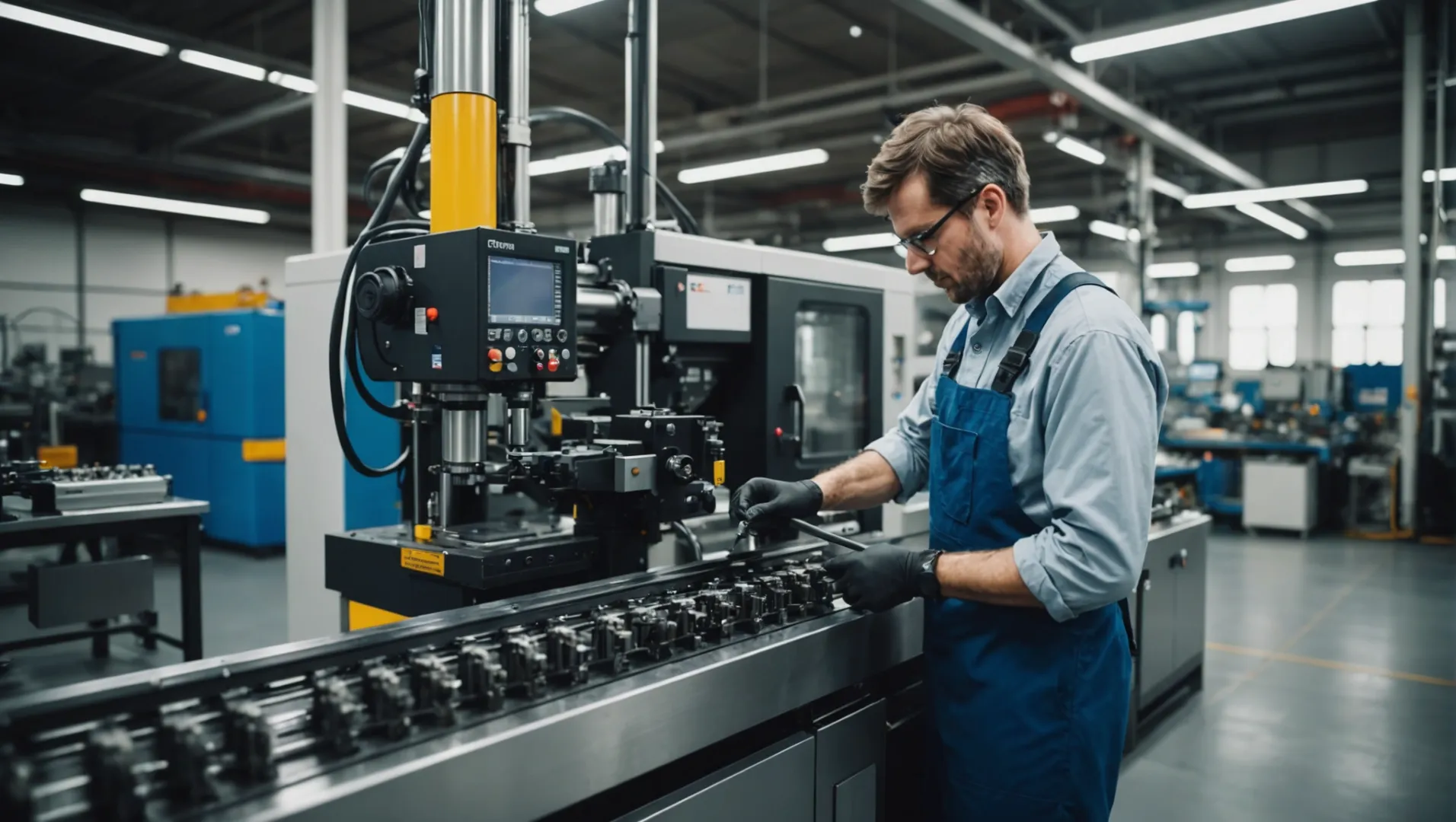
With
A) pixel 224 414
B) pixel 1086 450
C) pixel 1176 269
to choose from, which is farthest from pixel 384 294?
pixel 1176 269

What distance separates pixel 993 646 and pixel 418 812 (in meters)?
0.83

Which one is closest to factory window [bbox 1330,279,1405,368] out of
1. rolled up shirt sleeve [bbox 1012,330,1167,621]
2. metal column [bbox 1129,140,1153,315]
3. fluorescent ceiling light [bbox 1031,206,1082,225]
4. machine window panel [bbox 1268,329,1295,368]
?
machine window panel [bbox 1268,329,1295,368]

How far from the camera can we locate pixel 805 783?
1.40 m

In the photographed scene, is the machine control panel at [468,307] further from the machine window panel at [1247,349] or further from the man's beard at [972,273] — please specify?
the machine window panel at [1247,349]

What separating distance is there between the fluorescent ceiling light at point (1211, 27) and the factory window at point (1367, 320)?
940 centimetres

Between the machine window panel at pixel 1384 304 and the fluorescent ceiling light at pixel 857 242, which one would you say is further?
the machine window panel at pixel 1384 304

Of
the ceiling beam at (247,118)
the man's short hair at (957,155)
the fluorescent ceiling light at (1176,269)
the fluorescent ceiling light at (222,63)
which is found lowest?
the man's short hair at (957,155)

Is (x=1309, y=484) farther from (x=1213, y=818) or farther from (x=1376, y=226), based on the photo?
(x=1376, y=226)

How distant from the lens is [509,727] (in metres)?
1.00

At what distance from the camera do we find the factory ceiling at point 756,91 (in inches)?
255

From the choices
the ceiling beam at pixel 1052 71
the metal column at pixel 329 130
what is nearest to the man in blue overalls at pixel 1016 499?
the metal column at pixel 329 130

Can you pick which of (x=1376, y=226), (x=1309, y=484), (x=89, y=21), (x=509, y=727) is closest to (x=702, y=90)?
(x=89, y=21)

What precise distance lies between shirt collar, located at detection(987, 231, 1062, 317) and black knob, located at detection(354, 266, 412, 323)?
955mm

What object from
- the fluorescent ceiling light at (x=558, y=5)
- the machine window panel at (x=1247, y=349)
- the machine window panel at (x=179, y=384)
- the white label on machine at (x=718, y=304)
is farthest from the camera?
the machine window panel at (x=1247, y=349)
